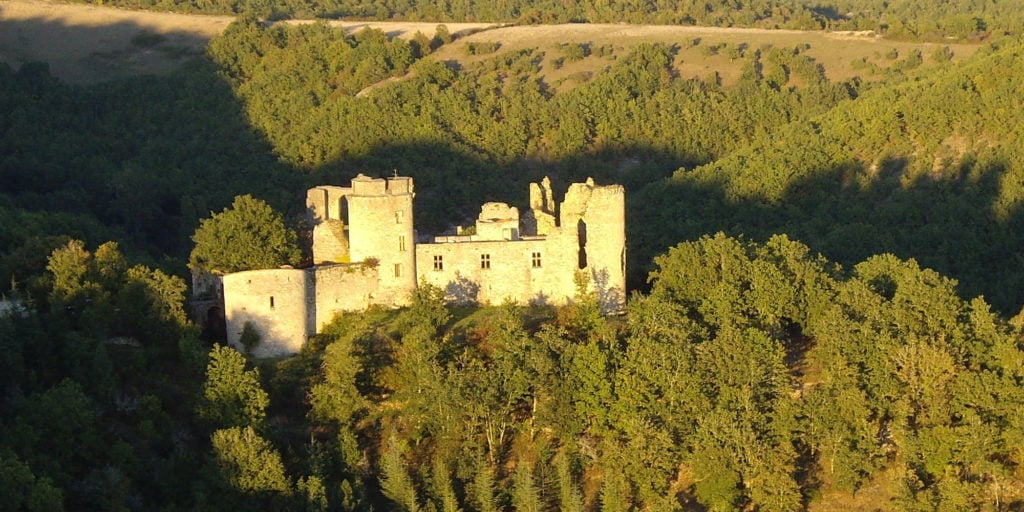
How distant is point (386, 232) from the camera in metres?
47.9

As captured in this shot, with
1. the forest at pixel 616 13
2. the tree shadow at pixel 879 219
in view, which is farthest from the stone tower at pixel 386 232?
the forest at pixel 616 13

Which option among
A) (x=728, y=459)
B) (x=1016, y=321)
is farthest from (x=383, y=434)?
(x=1016, y=321)

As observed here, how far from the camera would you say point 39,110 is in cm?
9188

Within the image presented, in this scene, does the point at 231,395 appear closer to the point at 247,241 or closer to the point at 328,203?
the point at 247,241

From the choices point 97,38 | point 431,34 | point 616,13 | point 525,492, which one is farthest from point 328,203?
point 616,13

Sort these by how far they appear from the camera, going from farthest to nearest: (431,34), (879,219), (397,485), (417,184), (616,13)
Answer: (616,13) → (431,34) → (417,184) → (879,219) → (397,485)

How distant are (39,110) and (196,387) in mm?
50653

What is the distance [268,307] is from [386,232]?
4.04m

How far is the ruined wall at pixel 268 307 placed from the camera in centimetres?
4681

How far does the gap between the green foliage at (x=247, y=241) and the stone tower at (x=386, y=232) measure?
6.67 ft

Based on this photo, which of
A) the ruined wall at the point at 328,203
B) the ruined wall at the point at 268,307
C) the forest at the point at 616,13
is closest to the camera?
the ruined wall at the point at 268,307

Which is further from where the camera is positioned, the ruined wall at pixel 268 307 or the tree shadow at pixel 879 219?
the tree shadow at pixel 879 219

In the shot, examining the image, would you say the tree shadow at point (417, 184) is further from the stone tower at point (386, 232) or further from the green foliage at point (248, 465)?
the green foliage at point (248, 465)

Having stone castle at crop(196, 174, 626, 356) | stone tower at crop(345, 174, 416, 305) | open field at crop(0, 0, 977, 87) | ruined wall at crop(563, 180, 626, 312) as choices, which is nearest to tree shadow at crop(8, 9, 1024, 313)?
open field at crop(0, 0, 977, 87)
